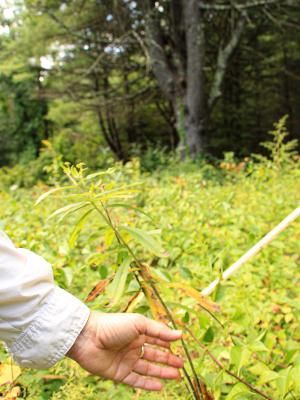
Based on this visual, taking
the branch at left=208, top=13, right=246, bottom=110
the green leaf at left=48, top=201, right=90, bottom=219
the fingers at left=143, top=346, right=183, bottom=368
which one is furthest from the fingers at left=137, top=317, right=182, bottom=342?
the branch at left=208, top=13, right=246, bottom=110

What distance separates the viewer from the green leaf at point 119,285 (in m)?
0.85

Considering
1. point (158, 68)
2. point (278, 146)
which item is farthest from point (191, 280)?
point (158, 68)

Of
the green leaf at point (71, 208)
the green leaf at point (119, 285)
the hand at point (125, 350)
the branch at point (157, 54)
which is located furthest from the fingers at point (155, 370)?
the branch at point (157, 54)

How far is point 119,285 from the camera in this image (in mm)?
868

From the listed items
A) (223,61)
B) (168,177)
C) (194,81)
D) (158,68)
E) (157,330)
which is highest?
(158,68)

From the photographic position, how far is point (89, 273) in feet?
6.86

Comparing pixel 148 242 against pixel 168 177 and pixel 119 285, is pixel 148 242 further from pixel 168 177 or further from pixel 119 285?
pixel 168 177

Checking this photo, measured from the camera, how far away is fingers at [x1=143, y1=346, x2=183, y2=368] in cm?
106

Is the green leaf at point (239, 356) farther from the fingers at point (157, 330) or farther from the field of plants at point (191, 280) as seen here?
the fingers at point (157, 330)

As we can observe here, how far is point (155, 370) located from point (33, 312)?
398 millimetres

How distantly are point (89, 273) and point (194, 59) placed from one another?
6.96 m

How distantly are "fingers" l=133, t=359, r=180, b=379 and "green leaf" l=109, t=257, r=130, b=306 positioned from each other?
36cm

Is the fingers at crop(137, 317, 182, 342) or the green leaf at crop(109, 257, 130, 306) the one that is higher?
the green leaf at crop(109, 257, 130, 306)

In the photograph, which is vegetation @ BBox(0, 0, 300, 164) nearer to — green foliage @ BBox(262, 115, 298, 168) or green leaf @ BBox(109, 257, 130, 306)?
green foliage @ BBox(262, 115, 298, 168)
